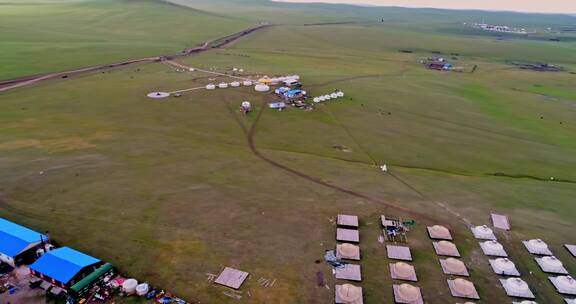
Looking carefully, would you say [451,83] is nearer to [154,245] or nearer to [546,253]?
[546,253]

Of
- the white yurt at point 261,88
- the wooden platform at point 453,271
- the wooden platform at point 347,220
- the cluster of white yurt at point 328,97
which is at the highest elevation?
the white yurt at point 261,88

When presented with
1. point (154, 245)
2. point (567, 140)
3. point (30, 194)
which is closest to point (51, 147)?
point (30, 194)

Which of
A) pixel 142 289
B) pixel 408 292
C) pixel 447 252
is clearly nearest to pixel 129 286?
pixel 142 289

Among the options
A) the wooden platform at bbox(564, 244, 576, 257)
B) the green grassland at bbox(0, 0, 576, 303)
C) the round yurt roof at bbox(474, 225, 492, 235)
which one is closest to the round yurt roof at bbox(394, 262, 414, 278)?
the green grassland at bbox(0, 0, 576, 303)

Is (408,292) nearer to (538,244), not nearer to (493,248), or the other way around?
(493,248)

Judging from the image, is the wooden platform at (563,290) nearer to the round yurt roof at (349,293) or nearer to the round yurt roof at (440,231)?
the round yurt roof at (440,231)

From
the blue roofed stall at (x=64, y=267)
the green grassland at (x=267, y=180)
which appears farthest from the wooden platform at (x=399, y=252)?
the blue roofed stall at (x=64, y=267)
